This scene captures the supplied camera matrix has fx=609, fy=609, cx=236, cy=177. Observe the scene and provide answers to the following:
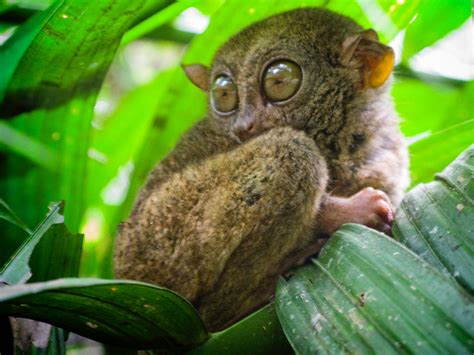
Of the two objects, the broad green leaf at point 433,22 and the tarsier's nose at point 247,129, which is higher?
the tarsier's nose at point 247,129

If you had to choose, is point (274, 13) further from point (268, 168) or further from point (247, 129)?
point (268, 168)

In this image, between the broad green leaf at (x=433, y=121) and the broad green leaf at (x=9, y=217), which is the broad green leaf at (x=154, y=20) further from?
the broad green leaf at (x=433, y=121)

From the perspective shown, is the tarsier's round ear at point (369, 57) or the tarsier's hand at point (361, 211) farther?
the tarsier's round ear at point (369, 57)

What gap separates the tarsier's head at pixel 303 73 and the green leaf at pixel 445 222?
879 mm

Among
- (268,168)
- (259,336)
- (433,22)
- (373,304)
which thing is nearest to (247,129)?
(268,168)

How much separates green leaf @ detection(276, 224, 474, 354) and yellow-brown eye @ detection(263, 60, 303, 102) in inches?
40.6

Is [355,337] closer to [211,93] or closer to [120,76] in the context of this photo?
[211,93]

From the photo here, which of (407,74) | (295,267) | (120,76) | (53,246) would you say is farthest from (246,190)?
(120,76)

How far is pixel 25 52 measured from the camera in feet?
8.24

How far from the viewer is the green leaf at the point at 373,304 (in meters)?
1.40

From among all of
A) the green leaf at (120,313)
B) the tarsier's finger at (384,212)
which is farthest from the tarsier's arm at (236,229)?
the green leaf at (120,313)

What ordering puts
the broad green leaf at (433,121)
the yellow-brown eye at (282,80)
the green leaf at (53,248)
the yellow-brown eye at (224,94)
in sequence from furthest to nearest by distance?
the yellow-brown eye at (224,94), the yellow-brown eye at (282,80), the broad green leaf at (433,121), the green leaf at (53,248)

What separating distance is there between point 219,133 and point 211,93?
0.81 feet

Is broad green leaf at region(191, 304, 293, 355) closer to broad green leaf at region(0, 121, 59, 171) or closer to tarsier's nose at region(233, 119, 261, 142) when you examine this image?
tarsier's nose at region(233, 119, 261, 142)
